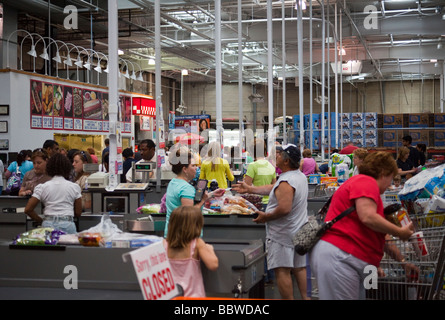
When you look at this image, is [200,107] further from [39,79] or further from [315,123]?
[39,79]

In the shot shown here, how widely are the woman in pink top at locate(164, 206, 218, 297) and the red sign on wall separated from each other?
69.3 feet

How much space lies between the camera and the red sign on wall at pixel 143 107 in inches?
987

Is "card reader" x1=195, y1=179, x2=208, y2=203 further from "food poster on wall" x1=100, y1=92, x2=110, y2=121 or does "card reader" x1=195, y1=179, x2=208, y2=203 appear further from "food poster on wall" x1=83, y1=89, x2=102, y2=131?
"food poster on wall" x1=100, y1=92, x2=110, y2=121

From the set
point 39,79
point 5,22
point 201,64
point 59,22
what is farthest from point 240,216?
point 201,64

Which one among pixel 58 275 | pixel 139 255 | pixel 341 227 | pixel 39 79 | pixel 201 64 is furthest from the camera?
pixel 201 64

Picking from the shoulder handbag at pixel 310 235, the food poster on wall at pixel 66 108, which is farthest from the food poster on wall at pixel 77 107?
the shoulder handbag at pixel 310 235

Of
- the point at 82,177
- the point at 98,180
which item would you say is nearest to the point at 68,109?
the point at 82,177

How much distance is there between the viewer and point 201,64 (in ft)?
94.8

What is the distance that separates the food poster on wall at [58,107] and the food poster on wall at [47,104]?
0.73ft

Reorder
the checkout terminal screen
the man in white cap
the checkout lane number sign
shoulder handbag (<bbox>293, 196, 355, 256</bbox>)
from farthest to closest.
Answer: the checkout terminal screen
the man in white cap
shoulder handbag (<bbox>293, 196, 355, 256</bbox>)
the checkout lane number sign

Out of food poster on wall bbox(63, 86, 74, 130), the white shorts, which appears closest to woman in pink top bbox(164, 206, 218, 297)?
the white shorts

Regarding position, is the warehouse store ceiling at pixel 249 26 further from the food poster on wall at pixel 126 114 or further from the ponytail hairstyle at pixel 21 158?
the ponytail hairstyle at pixel 21 158

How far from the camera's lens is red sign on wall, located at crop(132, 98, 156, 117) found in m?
25.1

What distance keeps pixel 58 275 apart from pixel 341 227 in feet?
6.83
